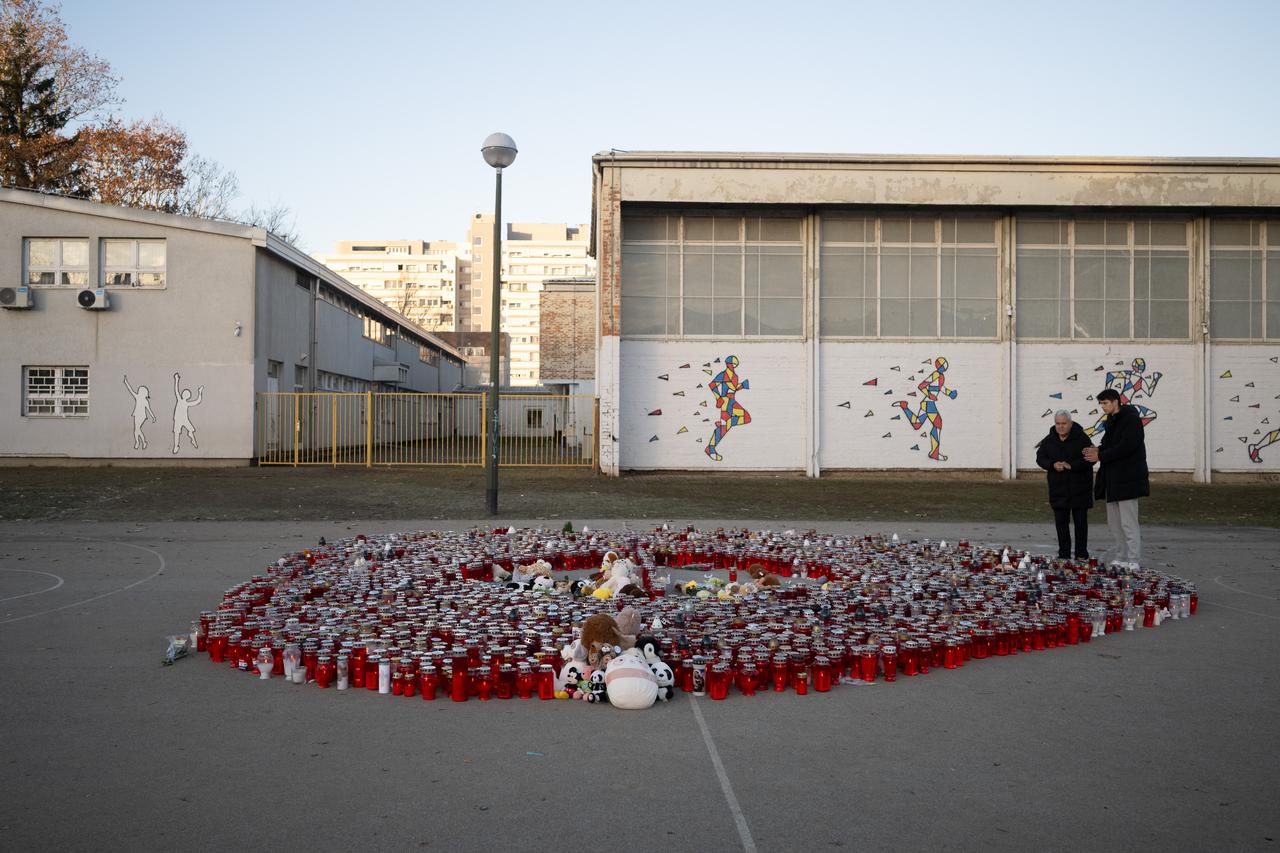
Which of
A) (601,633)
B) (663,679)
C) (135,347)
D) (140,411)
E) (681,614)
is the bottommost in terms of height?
(663,679)

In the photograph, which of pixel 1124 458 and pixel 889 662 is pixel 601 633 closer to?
pixel 889 662

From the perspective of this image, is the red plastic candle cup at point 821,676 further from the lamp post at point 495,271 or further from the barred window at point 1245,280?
the barred window at point 1245,280

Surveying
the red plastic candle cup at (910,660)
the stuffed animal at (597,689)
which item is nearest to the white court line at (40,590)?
the stuffed animal at (597,689)

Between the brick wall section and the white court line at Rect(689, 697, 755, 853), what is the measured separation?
41419 millimetres

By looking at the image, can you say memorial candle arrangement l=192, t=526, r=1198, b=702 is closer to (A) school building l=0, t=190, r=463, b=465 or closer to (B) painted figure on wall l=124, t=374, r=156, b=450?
(A) school building l=0, t=190, r=463, b=465

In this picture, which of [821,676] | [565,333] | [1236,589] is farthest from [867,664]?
[565,333]

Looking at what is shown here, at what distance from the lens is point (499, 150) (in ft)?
52.5

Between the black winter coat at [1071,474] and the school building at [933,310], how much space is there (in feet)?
49.7

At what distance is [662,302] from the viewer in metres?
26.8

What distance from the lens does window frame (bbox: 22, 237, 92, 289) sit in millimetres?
26172

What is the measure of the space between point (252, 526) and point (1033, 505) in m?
15.4

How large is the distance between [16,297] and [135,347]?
3.27 meters

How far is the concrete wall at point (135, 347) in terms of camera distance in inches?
1020

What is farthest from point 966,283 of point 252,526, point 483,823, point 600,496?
point 483,823
